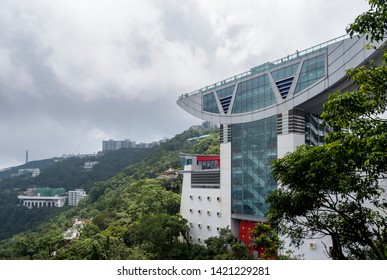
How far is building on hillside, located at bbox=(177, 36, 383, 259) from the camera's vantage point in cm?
1007

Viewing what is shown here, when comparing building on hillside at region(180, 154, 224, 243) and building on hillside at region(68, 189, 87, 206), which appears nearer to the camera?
building on hillside at region(180, 154, 224, 243)

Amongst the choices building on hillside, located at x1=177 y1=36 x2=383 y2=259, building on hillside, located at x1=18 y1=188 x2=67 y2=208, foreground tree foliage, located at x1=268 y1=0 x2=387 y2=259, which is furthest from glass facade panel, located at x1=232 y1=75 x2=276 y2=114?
building on hillside, located at x1=18 y1=188 x2=67 y2=208

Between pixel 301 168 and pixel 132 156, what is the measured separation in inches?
1955

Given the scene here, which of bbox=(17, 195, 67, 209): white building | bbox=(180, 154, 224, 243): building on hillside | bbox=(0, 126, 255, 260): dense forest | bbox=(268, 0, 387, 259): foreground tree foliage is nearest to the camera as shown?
bbox=(268, 0, 387, 259): foreground tree foliage

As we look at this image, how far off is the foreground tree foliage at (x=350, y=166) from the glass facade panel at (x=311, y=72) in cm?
682

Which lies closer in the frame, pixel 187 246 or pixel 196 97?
pixel 187 246

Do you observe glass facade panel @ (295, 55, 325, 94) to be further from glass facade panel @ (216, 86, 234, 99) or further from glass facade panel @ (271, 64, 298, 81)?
glass facade panel @ (216, 86, 234, 99)

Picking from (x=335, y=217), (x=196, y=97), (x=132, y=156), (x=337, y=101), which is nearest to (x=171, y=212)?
(x=196, y=97)

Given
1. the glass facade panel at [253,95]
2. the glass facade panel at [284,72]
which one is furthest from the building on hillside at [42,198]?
the glass facade panel at [284,72]

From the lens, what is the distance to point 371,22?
3.13 meters

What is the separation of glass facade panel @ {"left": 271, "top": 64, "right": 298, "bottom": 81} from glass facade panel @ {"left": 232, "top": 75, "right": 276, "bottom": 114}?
0.34m

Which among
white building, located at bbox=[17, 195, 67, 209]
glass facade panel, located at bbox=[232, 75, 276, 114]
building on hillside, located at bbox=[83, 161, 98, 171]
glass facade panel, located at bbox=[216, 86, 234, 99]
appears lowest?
white building, located at bbox=[17, 195, 67, 209]

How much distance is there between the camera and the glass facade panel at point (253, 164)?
462 inches

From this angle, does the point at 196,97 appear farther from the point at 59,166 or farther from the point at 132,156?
the point at 59,166
